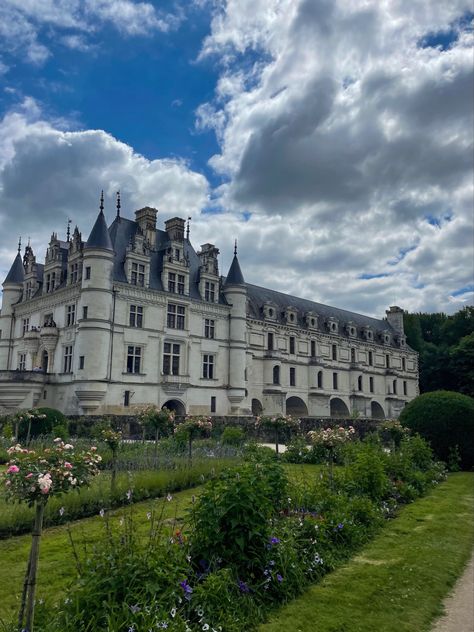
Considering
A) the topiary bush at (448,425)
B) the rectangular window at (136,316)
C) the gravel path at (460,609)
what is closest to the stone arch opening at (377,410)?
the rectangular window at (136,316)

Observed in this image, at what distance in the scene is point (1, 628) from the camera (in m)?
4.84

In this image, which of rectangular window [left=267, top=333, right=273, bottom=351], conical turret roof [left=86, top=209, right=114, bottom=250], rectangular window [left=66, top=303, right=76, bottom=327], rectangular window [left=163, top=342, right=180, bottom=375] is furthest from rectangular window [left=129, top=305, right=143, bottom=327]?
rectangular window [left=267, top=333, right=273, bottom=351]

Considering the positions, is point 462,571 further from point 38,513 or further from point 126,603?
point 38,513

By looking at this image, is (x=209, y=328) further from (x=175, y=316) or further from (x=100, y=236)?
(x=100, y=236)

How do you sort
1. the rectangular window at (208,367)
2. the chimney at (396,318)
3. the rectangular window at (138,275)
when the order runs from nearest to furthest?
the rectangular window at (138,275) < the rectangular window at (208,367) < the chimney at (396,318)

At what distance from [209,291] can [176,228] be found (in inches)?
206

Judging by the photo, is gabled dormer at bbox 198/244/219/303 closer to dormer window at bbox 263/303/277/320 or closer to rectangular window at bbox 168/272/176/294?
rectangular window at bbox 168/272/176/294

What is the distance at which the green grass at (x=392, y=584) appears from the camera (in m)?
5.68

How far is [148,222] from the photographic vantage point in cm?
3672

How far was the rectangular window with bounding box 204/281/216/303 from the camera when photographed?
1494 inches

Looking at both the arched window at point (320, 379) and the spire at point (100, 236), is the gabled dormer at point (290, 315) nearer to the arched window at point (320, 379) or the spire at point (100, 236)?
the arched window at point (320, 379)

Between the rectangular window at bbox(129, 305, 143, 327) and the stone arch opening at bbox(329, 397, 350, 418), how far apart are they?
2612cm

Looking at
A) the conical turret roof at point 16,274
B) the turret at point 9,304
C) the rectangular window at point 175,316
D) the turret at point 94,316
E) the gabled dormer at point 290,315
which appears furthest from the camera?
the gabled dormer at point 290,315

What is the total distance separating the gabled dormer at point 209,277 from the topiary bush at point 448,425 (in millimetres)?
21053
